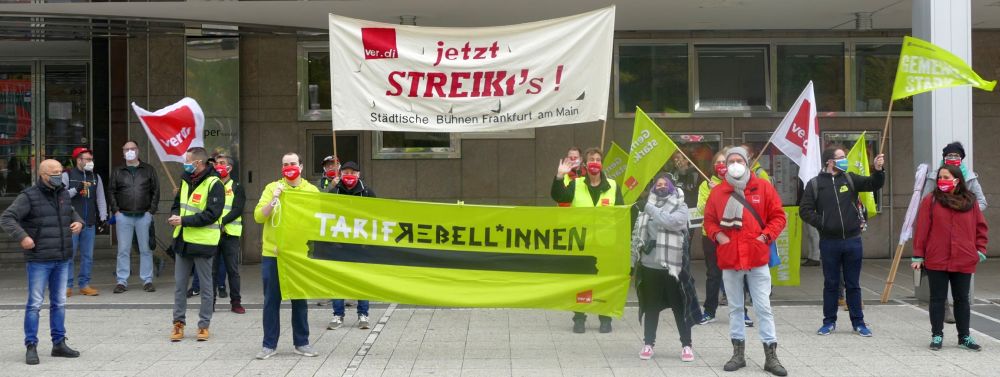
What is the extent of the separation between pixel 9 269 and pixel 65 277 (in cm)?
782

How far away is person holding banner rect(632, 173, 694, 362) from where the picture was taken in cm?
813

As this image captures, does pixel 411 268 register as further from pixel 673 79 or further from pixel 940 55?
pixel 673 79

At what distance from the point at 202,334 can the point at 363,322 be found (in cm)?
159

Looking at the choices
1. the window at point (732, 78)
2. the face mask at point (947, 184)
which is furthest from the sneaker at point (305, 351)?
the window at point (732, 78)

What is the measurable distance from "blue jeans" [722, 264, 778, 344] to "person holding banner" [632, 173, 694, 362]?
0.45 metres

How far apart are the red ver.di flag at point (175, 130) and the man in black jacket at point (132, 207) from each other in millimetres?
2392

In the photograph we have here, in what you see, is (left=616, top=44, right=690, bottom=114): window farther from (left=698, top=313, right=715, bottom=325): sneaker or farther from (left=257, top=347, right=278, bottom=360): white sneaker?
(left=257, top=347, right=278, bottom=360): white sneaker

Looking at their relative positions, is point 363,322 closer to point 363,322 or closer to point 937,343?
point 363,322

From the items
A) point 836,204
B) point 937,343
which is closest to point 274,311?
point 836,204

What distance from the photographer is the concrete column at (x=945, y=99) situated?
1098 cm

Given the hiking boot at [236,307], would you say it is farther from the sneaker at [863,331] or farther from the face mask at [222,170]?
the sneaker at [863,331]

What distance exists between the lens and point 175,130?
1050cm

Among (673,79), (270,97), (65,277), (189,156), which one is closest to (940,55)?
(673,79)

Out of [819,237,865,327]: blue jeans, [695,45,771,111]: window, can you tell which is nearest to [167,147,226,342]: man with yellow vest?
[819,237,865,327]: blue jeans
